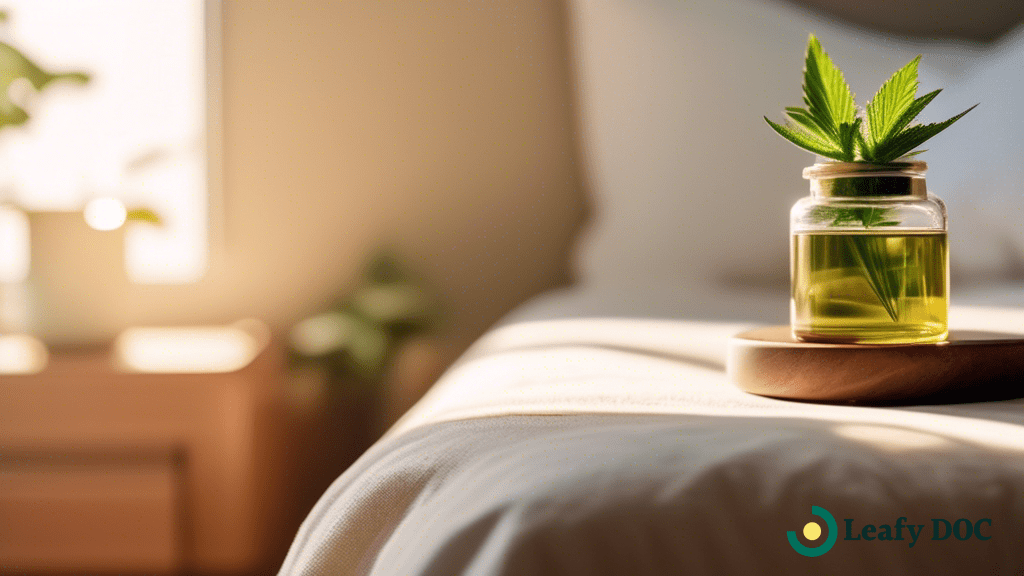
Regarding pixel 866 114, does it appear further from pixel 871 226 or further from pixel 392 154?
pixel 392 154

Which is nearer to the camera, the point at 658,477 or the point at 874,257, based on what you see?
the point at 658,477

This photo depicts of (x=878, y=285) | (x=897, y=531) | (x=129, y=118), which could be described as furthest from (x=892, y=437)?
(x=129, y=118)

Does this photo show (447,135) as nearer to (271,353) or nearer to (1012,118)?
(271,353)

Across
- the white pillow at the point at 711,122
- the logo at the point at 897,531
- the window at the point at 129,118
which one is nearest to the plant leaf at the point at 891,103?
the logo at the point at 897,531

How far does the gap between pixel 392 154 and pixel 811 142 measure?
1.35 m

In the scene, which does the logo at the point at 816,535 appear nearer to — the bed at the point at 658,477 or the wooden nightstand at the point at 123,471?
the bed at the point at 658,477

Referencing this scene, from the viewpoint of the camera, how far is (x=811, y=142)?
0.58 meters

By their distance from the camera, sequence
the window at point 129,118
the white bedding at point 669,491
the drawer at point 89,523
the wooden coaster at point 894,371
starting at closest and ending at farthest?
the white bedding at point 669,491, the wooden coaster at point 894,371, the drawer at point 89,523, the window at point 129,118

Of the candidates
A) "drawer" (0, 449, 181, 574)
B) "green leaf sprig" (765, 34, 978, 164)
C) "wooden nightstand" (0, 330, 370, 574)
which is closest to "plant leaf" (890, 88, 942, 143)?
"green leaf sprig" (765, 34, 978, 164)

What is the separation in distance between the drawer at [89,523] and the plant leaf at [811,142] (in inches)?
41.1

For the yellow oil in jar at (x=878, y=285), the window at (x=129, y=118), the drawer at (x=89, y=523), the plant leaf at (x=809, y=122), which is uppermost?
the window at (x=129, y=118)

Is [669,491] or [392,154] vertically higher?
[392,154]

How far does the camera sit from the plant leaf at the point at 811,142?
22.5 inches

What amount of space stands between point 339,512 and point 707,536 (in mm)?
205
